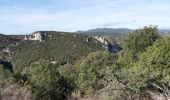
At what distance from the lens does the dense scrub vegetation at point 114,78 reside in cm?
2192

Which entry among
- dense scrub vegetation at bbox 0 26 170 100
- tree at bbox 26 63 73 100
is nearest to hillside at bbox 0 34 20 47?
dense scrub vegetation at bbox 0 26 170 100

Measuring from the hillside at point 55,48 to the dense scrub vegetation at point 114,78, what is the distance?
74.3 meters

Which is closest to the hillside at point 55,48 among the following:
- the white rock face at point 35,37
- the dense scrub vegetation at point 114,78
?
the white rock face at point 35,37

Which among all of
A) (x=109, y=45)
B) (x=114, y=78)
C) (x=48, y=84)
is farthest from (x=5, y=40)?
(x=114, y=78)

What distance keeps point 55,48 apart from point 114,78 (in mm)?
124480

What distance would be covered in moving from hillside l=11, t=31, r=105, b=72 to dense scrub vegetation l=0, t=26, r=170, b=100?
74.3 m

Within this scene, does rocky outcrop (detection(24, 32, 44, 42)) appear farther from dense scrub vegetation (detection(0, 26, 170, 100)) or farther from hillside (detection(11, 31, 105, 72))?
dense scrub vegetation (detection(0, 26, 170, 100))

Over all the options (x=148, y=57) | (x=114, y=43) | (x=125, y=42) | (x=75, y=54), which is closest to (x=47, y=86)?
(x=148, y=57)

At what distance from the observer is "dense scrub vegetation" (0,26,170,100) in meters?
21.9

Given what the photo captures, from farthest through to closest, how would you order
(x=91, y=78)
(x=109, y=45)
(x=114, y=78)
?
(x=109, y=45) < (x=91, y=78) < (x=114, y=78)

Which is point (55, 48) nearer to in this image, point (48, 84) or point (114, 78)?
point (48, 84)

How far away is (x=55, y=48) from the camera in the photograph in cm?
14562

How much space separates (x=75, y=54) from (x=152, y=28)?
8936 cm

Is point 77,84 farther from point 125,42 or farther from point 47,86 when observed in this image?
point 125,42
